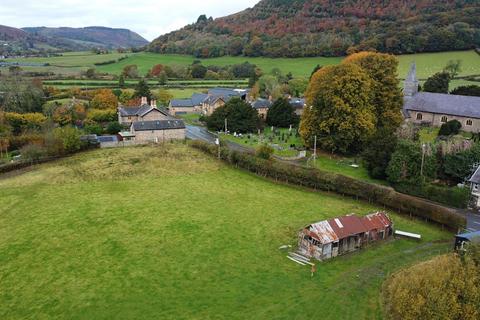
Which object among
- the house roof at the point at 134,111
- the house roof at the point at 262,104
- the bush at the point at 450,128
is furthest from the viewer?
the house roof at the point at 262,104

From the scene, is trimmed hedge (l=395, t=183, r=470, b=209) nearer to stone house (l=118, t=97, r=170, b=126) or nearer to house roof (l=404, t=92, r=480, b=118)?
house roof (l=404, t=92, r=480, b=118)

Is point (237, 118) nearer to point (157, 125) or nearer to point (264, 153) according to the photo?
point (157, 125)

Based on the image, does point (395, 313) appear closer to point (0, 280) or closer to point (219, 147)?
point (0, 280)

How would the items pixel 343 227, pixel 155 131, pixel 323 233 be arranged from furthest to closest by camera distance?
pixel 155 131
pixel 343 227
pixel 323 233

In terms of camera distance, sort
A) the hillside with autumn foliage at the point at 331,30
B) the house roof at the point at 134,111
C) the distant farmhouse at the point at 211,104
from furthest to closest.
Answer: the hillside with autumn foliage at the point at 331,30 < the distant farmhouse at the point at 211,104 < the house roof at the point at 134,111

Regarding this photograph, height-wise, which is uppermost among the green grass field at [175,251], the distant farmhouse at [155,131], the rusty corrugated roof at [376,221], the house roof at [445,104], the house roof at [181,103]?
the house roof at [445,104]

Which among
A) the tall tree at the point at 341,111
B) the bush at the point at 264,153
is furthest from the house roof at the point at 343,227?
the tall tree at the point at 341,111

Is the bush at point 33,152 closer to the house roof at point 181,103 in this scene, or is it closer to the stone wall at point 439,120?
the house roof at point 181,103

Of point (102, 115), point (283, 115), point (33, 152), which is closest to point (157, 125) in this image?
point (102, 115)
